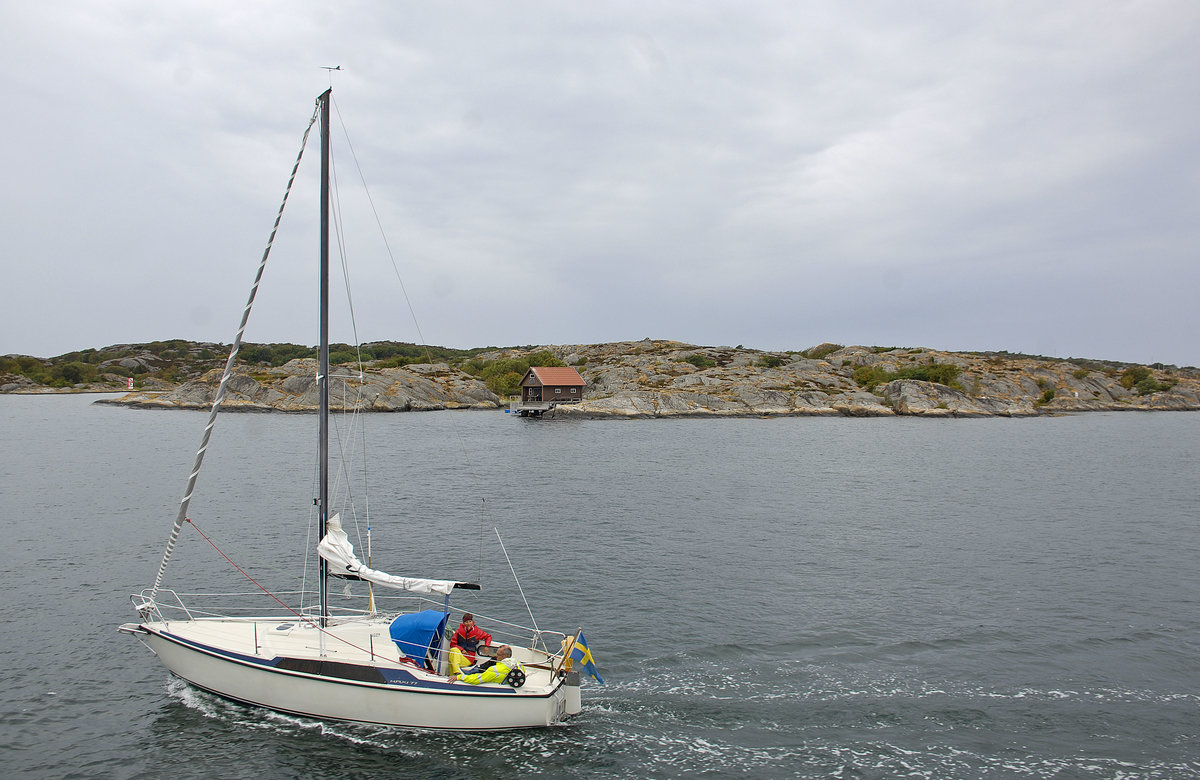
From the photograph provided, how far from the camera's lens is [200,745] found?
14.6 m

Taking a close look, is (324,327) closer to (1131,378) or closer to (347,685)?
(347,685)

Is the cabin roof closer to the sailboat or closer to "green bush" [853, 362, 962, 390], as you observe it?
"green bush" [853, 362, 962, 390]

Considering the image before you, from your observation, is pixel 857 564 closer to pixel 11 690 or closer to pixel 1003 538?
pixel 1003 538

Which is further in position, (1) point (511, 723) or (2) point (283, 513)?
(2) point (283, 513)

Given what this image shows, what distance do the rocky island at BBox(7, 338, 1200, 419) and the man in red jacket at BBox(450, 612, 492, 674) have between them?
308 ft

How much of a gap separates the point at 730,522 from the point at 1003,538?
12.7 meters

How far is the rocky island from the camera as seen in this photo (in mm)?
119125

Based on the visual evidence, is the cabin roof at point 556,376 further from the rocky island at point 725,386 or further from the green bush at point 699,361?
the green bush at point 699,361

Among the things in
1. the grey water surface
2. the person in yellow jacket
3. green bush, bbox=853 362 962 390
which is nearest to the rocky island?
green bush, bbox=853 362 962 390

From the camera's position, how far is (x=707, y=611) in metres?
22.3

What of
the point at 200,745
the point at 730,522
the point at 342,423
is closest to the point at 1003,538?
the point at 730,522

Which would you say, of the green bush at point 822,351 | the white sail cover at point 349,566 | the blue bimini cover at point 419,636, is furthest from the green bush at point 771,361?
the blue bimini cover at point 419,636

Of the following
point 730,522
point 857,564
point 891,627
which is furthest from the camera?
point 730,522

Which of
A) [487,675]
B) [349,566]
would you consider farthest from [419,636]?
[349,566]
